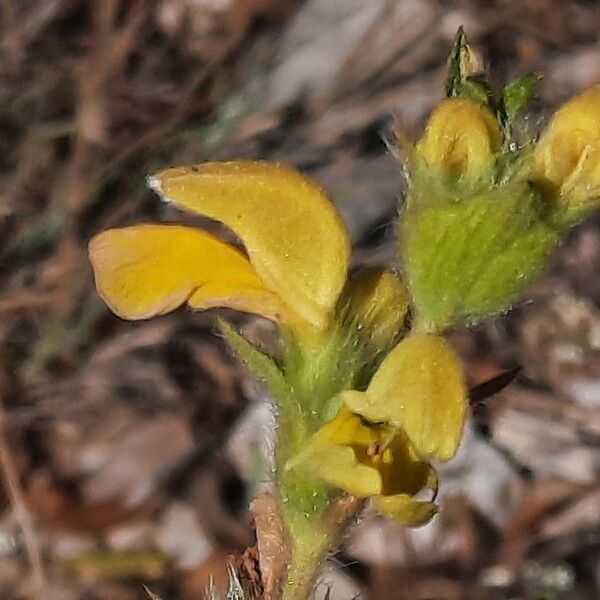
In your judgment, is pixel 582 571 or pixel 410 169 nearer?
pixel 410 169

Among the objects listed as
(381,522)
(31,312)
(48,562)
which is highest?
(31,312)

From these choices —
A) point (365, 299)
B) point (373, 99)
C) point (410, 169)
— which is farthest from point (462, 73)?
point (373, 99)

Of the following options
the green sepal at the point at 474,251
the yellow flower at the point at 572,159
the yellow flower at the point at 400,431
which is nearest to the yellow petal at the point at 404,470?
the yellow flower at the point at 400,431

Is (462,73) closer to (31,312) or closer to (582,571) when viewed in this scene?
(582,571)

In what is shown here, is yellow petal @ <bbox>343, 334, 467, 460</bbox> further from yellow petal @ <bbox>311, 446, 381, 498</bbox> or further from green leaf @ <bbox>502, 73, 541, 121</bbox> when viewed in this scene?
green leaf @ <bbox>502, 73, 541, 121</bbox>

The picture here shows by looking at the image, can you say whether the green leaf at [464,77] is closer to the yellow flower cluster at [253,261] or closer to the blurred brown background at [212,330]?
the yellow flower cluster at [253,261]

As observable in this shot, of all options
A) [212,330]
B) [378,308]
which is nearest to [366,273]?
[378,308]
